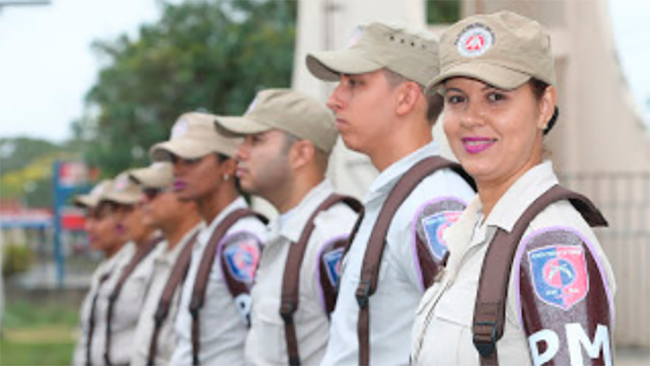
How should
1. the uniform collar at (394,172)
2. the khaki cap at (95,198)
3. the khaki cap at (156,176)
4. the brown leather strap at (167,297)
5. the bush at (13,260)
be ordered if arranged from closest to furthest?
the uniform collar at (394,172)
the brown leather strap at (167,297)
the khaki cap at (156,176)
the khaki cap at (95,198)
the bush at (13,260)

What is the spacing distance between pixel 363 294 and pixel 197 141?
2.58 meters

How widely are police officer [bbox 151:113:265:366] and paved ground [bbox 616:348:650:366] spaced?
6.68m

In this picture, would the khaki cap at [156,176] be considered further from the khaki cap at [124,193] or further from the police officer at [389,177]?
the police officer at [389,177]

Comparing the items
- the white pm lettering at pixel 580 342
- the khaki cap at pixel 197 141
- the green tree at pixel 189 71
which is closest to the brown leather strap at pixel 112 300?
the khaki cap at pixel 197 141

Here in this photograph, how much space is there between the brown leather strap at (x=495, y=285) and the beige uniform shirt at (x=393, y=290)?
32.8 inches

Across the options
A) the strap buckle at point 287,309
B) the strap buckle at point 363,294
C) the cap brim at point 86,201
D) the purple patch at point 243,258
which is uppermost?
the strap buckle at point 363,294

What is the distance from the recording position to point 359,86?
3.77 metres

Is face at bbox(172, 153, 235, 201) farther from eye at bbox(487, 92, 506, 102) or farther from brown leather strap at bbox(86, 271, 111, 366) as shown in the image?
eye at bbox(487, 92, 506, 102)

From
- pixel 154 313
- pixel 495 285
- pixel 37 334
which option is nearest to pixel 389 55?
pixel 495 285

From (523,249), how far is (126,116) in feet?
72.2

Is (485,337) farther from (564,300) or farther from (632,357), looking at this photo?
(632,357)

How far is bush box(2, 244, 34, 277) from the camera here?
39.9m

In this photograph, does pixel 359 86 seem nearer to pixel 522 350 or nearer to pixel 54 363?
pixel 522 350

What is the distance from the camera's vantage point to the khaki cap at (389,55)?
3.71m
